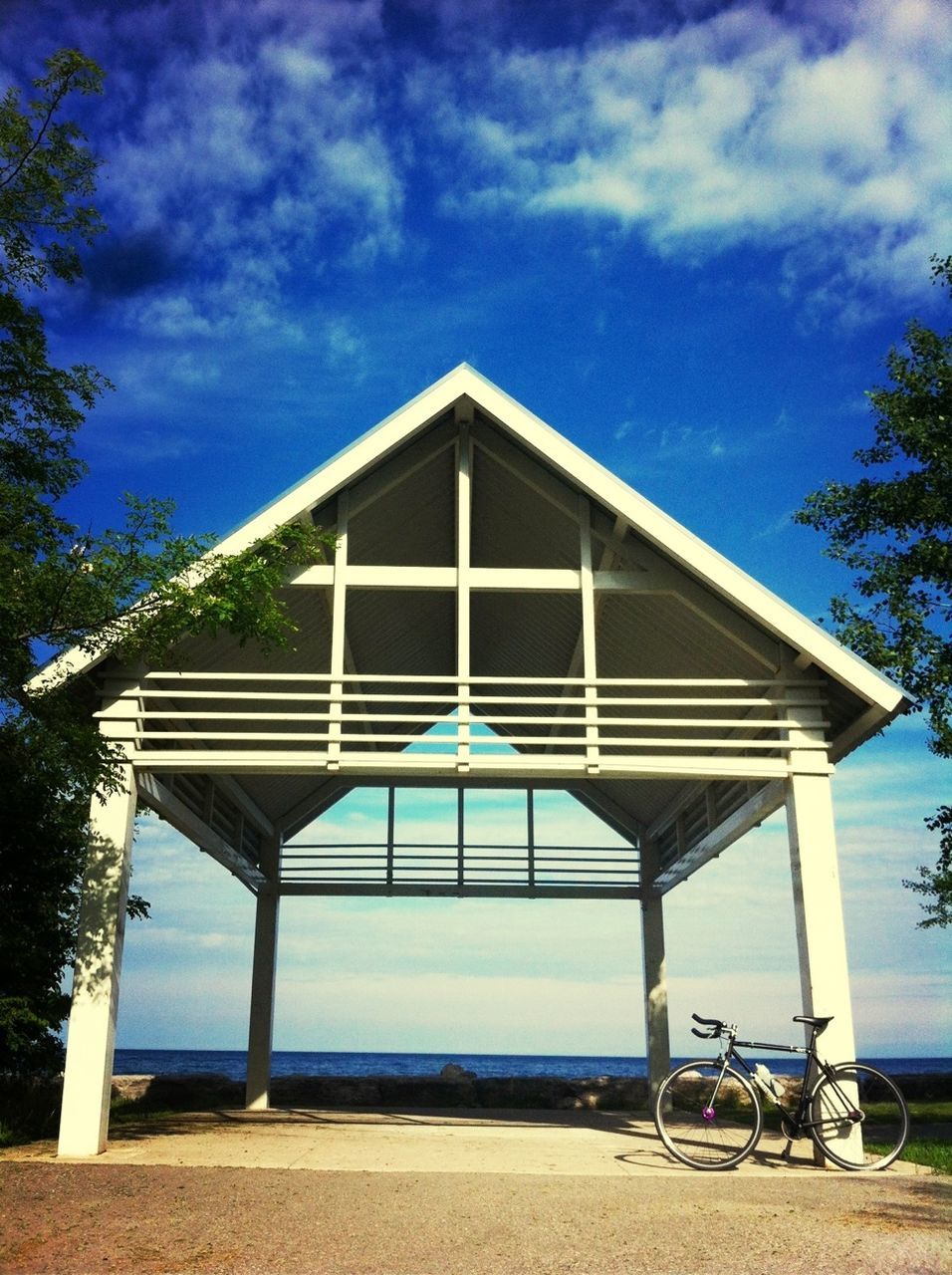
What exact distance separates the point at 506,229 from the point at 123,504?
4.79 metres

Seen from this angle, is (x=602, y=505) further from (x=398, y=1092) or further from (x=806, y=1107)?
(x=398, y=1092)

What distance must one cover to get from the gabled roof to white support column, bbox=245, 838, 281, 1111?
7001mm

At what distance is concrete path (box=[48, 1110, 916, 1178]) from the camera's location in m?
8.05

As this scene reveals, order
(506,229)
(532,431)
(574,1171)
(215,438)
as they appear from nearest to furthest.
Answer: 1. (574,1171)
2. (532,431)
3. (506,229)
4. (215,438)

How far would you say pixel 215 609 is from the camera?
28.2ft

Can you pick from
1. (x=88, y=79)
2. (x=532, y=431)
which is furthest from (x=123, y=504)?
(x=88, y=79)

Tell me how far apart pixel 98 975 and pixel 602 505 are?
5.93 metres

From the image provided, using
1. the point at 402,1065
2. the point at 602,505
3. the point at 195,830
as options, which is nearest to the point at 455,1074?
the point at 195,830

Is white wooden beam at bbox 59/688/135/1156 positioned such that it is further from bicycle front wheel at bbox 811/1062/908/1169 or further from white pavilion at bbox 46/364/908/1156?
bicycle front wheel at bbox 811/1062/908/1169

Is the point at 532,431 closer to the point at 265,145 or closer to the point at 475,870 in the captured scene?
the point at 265,145

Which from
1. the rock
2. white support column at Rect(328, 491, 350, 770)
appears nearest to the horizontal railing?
white support column at Rect(328, 491, 350, 770)

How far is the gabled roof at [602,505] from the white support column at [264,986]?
700cm

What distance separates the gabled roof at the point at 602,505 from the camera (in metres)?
9.16

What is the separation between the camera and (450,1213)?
6098 millimetres
